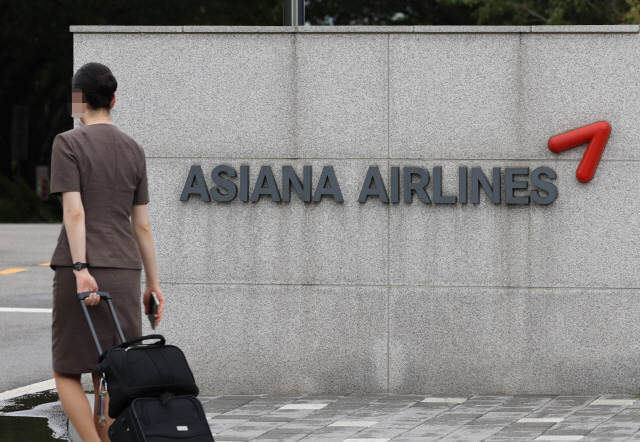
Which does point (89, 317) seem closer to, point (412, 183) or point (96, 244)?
point (96, 244)

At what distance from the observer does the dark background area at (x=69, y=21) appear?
2505 centimetres

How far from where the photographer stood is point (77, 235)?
168 inches

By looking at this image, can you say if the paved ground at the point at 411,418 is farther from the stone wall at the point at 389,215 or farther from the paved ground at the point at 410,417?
the stone wall at the point at 389,215

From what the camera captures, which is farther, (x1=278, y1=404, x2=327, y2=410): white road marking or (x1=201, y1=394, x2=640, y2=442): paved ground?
(x1=278, y1=404, x2=327, y2=410): white road marking

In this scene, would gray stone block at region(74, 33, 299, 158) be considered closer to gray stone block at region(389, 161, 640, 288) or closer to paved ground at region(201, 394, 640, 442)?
gray stone block at region(389, 161, 640, 288)

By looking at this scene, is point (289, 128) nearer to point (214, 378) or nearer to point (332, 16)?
point (214, 378)

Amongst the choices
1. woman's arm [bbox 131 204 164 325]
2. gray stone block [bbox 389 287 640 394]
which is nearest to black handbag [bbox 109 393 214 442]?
woman's arm [bbox 131 204 164 325]

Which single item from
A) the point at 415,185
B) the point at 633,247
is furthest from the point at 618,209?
the point at 415,185

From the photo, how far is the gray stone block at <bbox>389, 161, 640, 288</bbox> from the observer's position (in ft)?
22.2

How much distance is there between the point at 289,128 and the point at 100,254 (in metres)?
2.77

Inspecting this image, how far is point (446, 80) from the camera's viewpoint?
6816 millimetres

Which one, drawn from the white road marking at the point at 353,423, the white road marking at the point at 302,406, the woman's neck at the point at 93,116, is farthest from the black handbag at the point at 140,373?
the white road marking at the point at 302,406

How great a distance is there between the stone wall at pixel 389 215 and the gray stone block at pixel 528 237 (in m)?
0.01

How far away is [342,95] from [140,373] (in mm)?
3462
